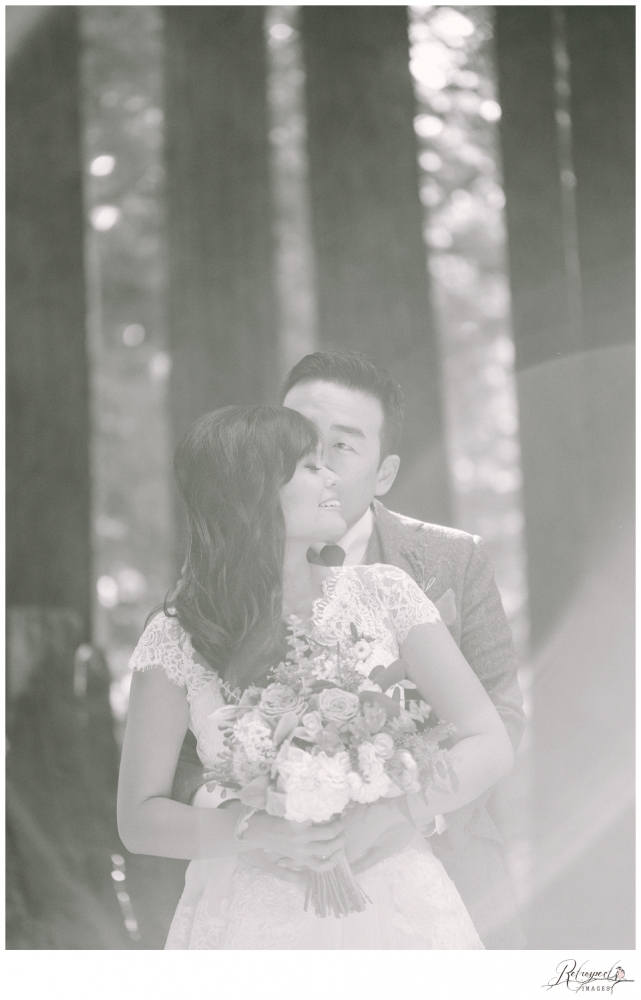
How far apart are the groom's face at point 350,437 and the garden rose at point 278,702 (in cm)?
68

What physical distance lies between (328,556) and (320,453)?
1.07ft

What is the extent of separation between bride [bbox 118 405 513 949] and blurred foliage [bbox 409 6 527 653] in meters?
Result: 0.59

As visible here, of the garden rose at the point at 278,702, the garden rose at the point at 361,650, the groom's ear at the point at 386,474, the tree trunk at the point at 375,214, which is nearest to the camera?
the garden rose at the point at 278,702

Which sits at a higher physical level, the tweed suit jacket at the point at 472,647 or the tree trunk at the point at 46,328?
the tree trunk at the point at 46,328

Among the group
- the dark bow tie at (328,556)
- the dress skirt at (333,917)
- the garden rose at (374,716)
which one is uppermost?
the dark bow tie at (328,556)

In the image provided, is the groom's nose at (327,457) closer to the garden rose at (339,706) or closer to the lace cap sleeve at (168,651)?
the lace cap sleeve at (168,651)

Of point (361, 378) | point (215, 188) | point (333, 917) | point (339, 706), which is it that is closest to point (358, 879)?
point (333, 917)

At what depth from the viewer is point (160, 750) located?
291 cm

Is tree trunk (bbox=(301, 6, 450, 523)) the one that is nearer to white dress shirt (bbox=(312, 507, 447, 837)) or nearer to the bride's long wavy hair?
white dress shirt (bbox=(312, 507, 447, 837))

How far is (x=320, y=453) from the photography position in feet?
10.1

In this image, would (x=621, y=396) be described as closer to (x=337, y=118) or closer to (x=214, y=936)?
(x=337, y=118)

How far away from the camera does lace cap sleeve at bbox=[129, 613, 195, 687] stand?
9.51 ft

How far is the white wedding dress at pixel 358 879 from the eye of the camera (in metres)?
2.83

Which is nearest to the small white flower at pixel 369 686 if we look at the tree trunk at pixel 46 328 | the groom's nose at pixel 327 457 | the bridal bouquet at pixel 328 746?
the bridal bouquet at pixel 328 746
